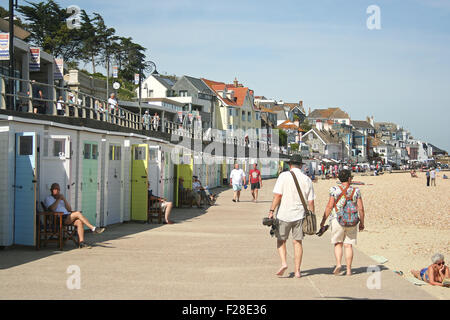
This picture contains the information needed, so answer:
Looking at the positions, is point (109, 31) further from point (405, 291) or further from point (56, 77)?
point (405, 291)

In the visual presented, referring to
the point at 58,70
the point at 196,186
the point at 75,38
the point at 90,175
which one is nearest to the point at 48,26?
the point at 75,38

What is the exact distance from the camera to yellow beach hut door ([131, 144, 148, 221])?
14.7 meters

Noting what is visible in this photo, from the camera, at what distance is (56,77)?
30.2 meters

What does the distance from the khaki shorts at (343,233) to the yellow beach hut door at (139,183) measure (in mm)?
7712

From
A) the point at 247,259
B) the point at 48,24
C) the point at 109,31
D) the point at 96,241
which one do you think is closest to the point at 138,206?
the point at 96,241

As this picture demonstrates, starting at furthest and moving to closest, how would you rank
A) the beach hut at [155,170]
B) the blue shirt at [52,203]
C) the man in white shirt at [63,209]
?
1. the beach hut at [155,170]
2. the blue shirt at [52,203]
3. the man in white shirt at [63,209]

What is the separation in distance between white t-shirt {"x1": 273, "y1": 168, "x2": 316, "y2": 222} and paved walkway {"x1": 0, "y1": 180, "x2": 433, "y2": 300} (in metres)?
0.89

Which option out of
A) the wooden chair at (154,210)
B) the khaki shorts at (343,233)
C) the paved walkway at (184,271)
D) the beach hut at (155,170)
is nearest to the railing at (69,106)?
the beach hut at (155,170)

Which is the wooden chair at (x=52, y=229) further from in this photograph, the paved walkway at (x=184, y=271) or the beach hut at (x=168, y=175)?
the beach hut at (x=168, y=175)

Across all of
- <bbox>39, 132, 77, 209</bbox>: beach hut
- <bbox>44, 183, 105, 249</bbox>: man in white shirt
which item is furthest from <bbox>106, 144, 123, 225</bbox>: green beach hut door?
<bbox>44, 183, 105, 249</bbox>: man in white shirt

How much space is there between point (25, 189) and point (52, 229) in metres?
0.90

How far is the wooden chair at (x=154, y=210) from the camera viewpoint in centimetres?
1459

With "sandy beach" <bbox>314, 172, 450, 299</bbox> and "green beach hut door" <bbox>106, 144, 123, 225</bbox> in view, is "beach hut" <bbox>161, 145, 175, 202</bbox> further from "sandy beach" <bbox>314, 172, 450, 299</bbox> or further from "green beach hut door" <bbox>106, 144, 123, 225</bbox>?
"sandy beach" <bbox>314, 172, 450, 299</bbox>
